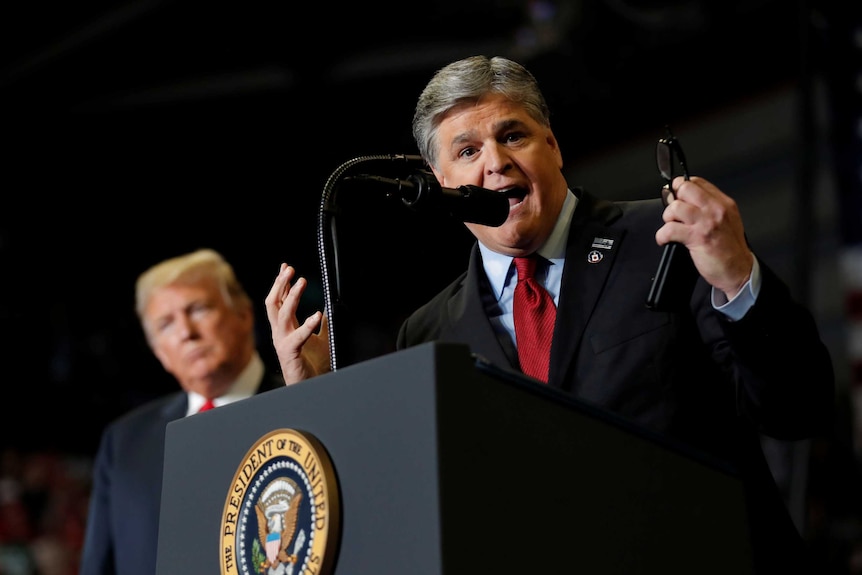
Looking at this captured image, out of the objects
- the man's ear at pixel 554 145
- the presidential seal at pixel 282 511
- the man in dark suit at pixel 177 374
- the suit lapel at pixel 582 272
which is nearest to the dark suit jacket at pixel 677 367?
the suit lapel at pixel 582 272

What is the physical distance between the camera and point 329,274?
4.48 ft

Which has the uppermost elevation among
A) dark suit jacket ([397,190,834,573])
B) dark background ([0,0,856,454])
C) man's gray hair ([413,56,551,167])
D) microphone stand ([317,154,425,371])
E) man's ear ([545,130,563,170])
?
dark background ([0,0,856,454])

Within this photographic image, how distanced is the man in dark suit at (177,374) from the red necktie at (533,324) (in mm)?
1206

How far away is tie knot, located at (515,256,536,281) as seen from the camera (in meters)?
1.49

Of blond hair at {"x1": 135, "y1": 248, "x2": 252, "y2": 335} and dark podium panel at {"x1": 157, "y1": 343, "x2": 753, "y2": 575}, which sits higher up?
blond hair at {"x1": 135, "y1": 248, "x2": 252, "y2": 335}

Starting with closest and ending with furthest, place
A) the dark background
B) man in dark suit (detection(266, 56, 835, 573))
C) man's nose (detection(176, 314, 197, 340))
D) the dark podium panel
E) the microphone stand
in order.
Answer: the dark podium panel
man in dark suit (detection(266, 56, 835, 573))
the microphone stand
man's nose (detection(176, 314, 197, 340))
the dark background

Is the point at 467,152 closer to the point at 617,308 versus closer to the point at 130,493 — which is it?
the point at 617,308

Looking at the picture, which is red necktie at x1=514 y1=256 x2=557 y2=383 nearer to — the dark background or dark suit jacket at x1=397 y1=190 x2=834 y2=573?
dark suit jacket at x1=397 y1=190 x2=834 y2=573

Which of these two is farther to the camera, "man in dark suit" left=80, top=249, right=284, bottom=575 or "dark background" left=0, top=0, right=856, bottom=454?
"dark background" left=0, top=0, right=856, bottom=454

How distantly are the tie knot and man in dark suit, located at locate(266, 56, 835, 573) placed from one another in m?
0.01

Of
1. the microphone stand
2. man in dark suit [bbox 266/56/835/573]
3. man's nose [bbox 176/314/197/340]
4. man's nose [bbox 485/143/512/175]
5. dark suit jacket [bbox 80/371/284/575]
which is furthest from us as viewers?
man's nose [bbox 176/314/197/340]

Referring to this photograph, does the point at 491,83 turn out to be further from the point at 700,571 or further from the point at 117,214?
the point at 117,214

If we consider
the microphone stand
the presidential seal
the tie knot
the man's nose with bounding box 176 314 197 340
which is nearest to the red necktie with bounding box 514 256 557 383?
the tie knot

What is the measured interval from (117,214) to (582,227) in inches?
189
